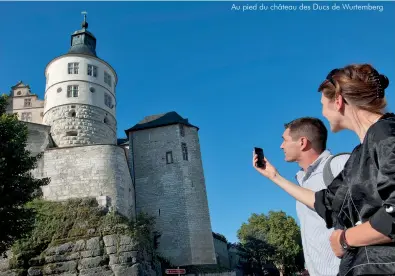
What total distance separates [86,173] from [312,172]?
2170 centimetres

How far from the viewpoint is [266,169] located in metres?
3.06

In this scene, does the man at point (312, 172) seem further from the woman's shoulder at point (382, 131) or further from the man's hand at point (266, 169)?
the woman's shoulder at point (382, 131)

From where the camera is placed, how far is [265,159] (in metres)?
3.13

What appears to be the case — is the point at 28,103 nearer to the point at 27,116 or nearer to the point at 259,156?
the point at 27,116

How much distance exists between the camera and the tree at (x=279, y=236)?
127 ft

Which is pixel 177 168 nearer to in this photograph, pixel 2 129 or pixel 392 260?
pixel 2 129

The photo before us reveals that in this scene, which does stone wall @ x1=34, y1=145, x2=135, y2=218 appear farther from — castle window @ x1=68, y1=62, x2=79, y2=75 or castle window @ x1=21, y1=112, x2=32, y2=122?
castle window @ x1=21, y1=112, x2=32, y2=122

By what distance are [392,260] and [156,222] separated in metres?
26.1

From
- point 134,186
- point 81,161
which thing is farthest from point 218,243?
point 81,161

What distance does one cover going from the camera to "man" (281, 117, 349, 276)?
295 cm

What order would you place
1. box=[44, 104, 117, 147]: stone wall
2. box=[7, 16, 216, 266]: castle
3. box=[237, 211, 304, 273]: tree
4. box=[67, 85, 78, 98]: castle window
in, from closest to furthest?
box=[7, 16, 216, 266]: castle
box=[44, 104, 117, 147]: stone wall
box=[67, 85, 78, 98]: castle window
box=[237, 211, 304, 273]: tree

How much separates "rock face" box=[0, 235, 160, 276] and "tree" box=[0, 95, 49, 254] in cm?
398

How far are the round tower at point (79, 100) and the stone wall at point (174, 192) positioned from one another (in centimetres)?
325

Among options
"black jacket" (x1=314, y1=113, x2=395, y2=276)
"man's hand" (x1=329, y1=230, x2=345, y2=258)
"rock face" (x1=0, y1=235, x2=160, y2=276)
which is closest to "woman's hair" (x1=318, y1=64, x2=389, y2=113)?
"black jacket" (x1=314, y1=113, x2=395, y2=276)
